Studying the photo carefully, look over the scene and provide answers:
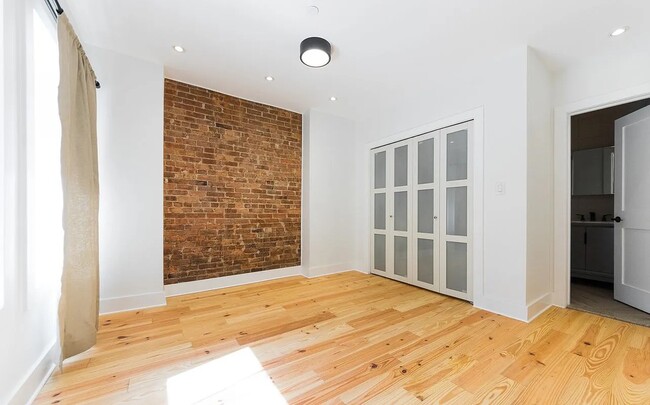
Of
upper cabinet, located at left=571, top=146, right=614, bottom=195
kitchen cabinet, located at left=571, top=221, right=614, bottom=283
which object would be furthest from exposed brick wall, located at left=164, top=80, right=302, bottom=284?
upper cabinet, located at left=571, top=146, right=614, bottom=195

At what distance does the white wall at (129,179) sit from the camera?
255 centimetres

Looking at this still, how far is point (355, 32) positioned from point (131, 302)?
3.37m

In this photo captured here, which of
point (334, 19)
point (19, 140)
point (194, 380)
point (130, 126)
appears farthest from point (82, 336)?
point (334, 19)

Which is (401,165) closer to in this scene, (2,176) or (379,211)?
(379,211)

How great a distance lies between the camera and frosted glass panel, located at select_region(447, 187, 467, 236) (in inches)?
118

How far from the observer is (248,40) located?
2438 mm

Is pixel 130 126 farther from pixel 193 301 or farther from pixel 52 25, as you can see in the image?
pixel 193 301

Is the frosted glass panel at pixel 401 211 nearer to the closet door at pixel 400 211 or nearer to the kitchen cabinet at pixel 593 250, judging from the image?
the closet door at pixel 400 211

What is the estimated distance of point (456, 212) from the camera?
3.09m

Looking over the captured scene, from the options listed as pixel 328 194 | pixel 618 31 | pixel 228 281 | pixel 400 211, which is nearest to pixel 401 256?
pixel 400 211

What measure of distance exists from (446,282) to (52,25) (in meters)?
4.23

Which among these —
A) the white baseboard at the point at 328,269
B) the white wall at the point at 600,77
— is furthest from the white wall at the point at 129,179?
the white wall at the point at 600,77

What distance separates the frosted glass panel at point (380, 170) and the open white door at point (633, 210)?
2621mm

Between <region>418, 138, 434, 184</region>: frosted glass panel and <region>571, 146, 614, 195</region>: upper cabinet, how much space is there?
3081 mm
